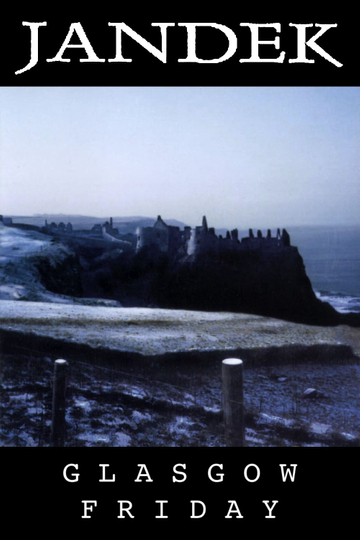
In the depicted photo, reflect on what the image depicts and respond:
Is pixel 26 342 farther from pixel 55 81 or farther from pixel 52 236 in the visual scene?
pixel 55 81

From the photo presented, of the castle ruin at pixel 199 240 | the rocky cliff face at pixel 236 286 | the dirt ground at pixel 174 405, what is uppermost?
the castle ruin at pixel 199 240

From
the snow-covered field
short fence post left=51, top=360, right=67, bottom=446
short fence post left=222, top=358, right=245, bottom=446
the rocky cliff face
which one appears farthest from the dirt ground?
the rocky cliff face

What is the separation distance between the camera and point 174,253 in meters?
6.32

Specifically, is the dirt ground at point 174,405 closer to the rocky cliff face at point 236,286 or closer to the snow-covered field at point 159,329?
the snow-covered field at point 159,329

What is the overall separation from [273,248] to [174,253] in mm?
1340

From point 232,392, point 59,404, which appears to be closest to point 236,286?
point 232,392

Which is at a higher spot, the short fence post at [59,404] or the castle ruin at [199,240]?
the castle ruin at [199,240]

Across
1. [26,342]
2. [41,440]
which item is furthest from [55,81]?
[41,440]

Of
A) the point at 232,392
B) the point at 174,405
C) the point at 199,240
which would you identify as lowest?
the point at 174,405

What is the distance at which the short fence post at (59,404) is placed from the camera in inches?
163

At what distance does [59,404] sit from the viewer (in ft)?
13.8

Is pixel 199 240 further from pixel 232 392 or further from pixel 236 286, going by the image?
pixel 232 392

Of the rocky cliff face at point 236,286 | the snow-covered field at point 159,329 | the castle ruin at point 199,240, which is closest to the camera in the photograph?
the snow-covered field at point 159,329

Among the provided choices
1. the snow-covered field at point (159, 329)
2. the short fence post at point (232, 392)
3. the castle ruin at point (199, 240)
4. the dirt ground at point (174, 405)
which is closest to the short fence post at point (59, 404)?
the dirt ground at point (174, 405)
